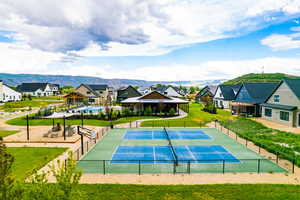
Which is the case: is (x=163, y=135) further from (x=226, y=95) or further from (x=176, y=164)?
(x=226, y=95)

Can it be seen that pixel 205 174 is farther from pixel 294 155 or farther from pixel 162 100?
pixel 162 100

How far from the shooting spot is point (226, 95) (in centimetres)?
5309

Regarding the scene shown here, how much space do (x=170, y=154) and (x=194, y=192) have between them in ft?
21.1

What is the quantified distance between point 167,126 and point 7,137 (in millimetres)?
19674

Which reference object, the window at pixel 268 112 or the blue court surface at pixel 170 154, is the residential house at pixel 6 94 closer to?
the blue court surface at pixel 170 154

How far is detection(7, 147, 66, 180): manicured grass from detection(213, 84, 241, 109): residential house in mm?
44178

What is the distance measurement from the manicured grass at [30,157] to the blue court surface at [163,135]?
8.05 metres

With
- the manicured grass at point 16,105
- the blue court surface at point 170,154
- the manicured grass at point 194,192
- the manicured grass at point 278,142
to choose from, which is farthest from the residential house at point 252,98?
the manicured grass at point 16,105

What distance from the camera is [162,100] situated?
42031 millimetres

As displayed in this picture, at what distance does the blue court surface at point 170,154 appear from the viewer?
617 inches

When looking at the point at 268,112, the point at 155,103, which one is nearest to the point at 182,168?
the point at 155,103

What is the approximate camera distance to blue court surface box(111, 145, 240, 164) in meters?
15.7

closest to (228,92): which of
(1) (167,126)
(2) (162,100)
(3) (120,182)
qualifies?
(2) (162,100)

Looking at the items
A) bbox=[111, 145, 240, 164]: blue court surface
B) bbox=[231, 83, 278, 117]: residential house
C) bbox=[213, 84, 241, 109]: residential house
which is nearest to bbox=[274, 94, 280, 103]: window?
bbox=[231, 83, 278, 117]: residential house
